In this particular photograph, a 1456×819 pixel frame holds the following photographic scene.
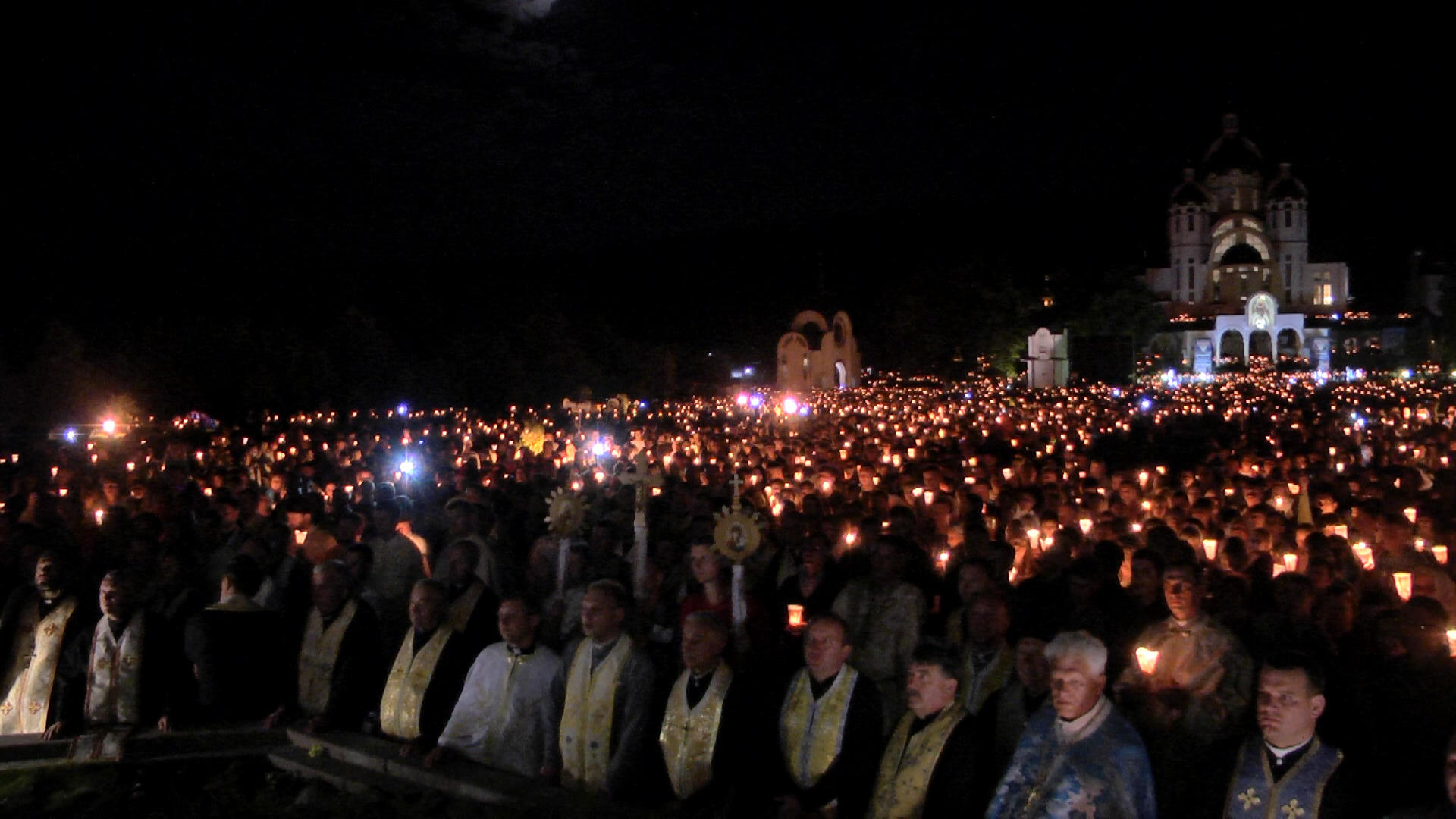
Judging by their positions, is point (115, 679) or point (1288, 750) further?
point (115, 679)

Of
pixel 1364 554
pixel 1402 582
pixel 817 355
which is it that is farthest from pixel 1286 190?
pixel 1402 582

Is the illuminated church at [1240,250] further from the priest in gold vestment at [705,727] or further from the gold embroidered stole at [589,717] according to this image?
the priest in gold vestment at [705,727]

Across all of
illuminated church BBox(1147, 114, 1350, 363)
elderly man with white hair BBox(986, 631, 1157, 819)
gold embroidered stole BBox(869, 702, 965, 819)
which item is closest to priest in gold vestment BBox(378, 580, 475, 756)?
gold embroidered stole BBox(869, 702, 965, 819)

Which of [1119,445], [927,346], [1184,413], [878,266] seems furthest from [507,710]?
[878,266]

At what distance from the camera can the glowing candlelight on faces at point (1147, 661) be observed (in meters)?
5.12

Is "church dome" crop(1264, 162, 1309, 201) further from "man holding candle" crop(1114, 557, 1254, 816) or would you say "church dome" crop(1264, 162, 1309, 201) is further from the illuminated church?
"man holding candle" crop(1114, 557, 1254, 816)

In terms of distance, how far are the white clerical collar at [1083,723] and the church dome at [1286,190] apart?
89.9 metres

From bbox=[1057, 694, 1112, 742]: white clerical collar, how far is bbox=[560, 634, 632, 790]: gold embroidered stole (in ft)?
6.29

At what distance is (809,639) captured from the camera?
15.3ft

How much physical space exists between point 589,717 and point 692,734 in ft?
1.76

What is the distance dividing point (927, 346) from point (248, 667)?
195ft

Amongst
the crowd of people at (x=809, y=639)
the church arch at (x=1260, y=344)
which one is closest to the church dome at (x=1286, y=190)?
the church arch at (x=1260, y=344)

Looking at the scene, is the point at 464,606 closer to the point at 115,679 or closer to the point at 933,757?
the point at 115,679

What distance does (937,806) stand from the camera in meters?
4.23
